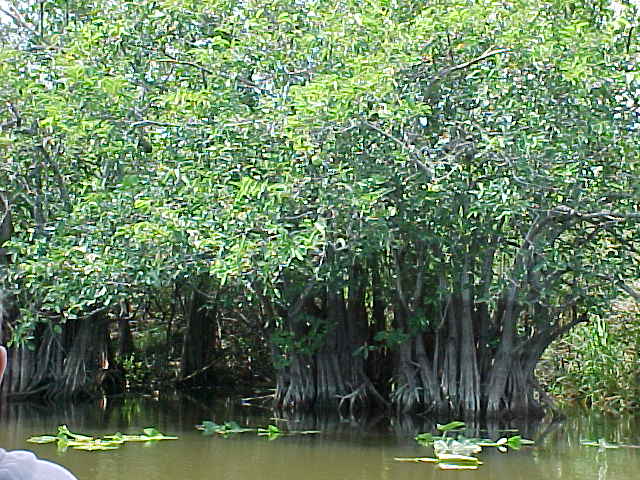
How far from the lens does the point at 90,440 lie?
24.3 ft

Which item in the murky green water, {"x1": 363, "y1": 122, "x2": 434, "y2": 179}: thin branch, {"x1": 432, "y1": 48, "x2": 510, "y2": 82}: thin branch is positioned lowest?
the murky green water

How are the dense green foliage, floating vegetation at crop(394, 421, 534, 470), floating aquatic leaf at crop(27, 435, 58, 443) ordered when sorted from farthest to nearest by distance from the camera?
the dense green foliage, floating aquatic leaf at crop(27, 435, 58, 443), floating vegetation at crop(394, 421, 534, 470)

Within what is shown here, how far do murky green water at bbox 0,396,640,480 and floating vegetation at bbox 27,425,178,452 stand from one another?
4.8 inches

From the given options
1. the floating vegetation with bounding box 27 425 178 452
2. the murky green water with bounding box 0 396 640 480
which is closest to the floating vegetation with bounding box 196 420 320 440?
the murky green water with bounding box 0 396 640 480

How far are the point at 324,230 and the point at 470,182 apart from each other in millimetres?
1485

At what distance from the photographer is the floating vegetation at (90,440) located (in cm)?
726

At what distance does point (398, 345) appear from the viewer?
34.6 ft

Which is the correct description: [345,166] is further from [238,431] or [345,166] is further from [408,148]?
[238,431]

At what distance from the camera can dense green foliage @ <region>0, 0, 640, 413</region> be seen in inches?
296

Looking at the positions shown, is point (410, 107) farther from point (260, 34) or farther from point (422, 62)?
point (260, 34)

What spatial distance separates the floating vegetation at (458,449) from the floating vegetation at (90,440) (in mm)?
2151

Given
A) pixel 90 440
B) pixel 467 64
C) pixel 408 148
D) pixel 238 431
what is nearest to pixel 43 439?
pixel 90 440

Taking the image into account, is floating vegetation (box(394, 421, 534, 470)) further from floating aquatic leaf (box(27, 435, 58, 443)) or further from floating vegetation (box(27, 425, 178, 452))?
floating aquatic leaf (box(27, 435, 58, 443))

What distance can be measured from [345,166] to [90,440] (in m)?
3.00
